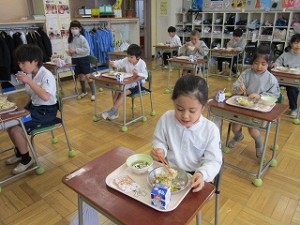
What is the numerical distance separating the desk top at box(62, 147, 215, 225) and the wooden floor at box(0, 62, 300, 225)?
0.85m

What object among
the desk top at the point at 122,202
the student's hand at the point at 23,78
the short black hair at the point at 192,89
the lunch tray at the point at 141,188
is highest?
the short black hair at the point at 192,89

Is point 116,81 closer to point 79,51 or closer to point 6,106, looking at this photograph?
point 6,106

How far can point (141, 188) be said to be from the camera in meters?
1.02

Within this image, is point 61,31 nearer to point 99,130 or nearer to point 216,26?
point 99,130

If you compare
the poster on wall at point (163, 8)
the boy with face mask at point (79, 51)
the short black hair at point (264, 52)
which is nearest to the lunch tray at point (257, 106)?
the short black hair at point (264, 52)

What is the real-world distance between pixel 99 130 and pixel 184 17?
229 inches

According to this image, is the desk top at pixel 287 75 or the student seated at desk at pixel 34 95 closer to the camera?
the student seated at desk at pixel 34 95

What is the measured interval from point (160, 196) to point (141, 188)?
0.50 feet

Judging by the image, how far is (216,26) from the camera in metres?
7.21

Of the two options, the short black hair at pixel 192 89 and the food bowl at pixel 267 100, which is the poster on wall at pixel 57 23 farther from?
the short black hair at pixel 192 89

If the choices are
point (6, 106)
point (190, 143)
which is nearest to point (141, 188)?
point (190, 143)

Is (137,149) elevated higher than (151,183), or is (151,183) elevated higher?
(151,183)

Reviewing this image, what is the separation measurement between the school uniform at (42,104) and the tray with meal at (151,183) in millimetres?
1413

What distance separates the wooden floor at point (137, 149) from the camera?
1857mm
